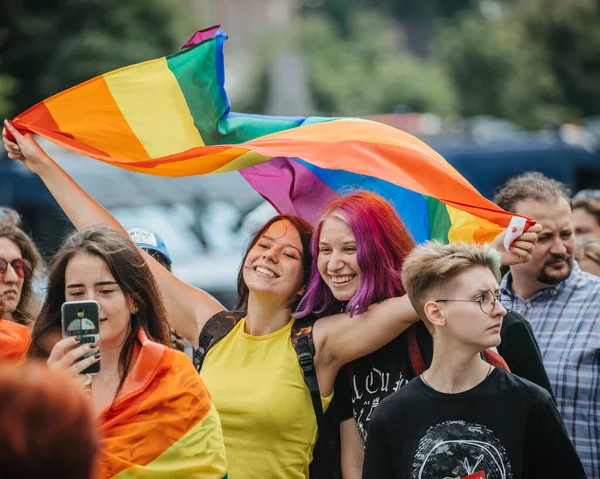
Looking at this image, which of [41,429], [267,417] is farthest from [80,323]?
[41,429]

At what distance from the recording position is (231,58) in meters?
87.2

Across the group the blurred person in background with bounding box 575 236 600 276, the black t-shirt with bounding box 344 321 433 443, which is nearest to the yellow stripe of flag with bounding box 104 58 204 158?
the black t-shirt with bounding box 344 321 433 443

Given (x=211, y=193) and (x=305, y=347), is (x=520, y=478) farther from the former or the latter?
(x=211, y=193)

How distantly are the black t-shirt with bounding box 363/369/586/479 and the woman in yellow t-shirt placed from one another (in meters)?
0.50

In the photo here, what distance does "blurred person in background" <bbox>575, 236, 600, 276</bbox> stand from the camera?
19.6 feet

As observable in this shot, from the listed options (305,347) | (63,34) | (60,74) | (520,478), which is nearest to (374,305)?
(305,347)

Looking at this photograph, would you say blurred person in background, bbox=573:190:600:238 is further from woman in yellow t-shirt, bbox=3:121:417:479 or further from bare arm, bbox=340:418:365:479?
bare arm, bbox=340:418:365:479

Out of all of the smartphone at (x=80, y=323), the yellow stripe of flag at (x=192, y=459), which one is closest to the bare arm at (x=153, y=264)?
the yellow stripe of flag at (x=192, y=459)

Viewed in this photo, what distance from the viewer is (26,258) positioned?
5.27 metres

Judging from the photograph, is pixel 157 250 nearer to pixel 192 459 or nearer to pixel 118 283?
pixel 118 283

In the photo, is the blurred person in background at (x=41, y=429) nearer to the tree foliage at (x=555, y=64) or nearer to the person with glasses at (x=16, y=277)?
the person with glasses at (x=16, y=277)

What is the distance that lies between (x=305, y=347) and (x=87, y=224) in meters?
1.16

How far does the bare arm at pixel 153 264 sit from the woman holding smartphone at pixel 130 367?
26.8 inches

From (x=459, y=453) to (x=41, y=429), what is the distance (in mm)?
1719
